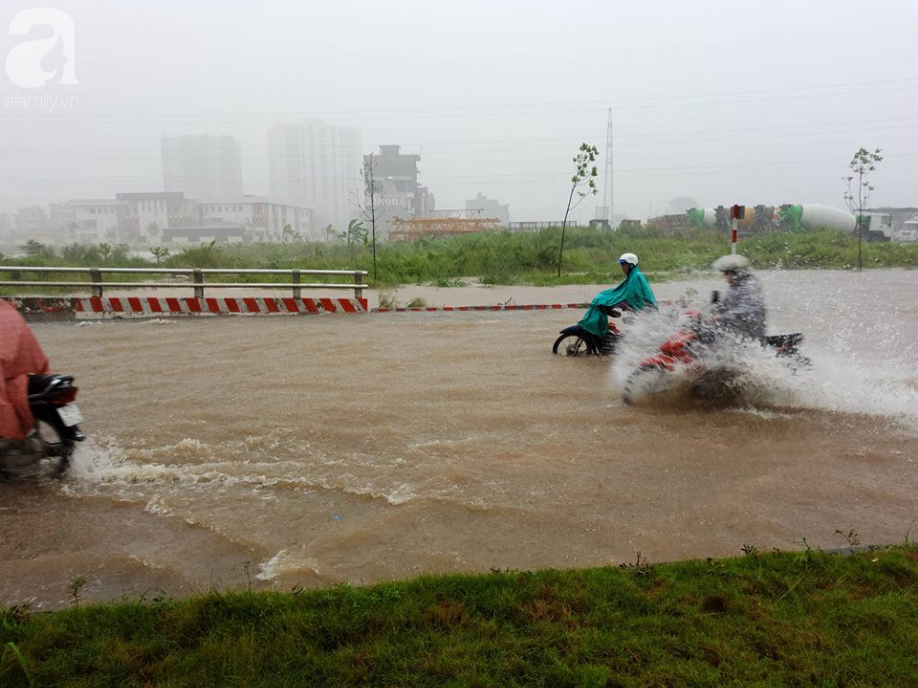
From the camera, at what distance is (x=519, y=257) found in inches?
1167

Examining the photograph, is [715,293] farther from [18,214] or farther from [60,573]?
[18,214]

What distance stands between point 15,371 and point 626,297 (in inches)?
290

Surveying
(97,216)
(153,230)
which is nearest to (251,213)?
(153,230)

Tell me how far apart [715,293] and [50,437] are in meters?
6.62

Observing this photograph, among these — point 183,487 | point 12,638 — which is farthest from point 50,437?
point 12,638

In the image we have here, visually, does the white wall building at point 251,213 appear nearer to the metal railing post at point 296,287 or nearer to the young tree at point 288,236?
the young tree at point 288,236

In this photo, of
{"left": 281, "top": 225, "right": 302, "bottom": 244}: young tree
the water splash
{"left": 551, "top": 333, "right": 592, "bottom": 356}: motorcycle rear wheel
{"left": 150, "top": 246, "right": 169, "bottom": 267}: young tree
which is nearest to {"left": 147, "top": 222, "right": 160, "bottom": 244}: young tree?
{"left": 281, "top": 225, "right": 302, "bottom": 244}: young tree

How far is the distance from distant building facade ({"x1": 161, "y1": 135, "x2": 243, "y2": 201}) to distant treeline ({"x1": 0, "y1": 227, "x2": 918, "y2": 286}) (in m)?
25.8

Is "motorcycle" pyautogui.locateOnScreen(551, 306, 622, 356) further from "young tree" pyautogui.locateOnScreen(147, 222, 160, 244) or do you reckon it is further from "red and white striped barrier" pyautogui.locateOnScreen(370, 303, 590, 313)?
"young tree" pyautogui.locateOnScreen(147, 222, 160, 244)

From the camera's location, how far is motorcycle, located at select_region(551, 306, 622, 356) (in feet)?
33.1

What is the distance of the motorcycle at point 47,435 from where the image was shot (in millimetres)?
5117

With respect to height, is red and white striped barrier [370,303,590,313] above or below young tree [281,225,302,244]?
below

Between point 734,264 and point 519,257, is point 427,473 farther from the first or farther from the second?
point 519,257

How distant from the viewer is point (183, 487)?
525 cm
